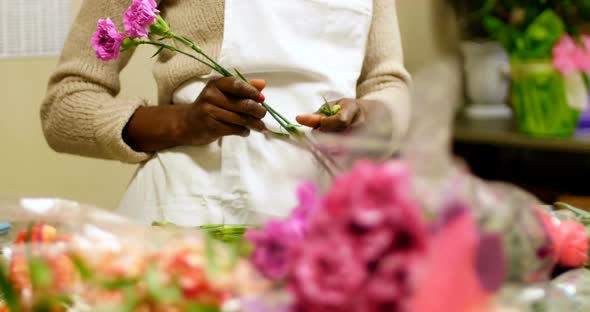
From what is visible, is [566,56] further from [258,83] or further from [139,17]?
[139,17]

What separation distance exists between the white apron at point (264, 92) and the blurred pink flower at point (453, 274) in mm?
667

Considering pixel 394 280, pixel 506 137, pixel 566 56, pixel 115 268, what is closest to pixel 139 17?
pixel 115 268

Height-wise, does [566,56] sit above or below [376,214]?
below

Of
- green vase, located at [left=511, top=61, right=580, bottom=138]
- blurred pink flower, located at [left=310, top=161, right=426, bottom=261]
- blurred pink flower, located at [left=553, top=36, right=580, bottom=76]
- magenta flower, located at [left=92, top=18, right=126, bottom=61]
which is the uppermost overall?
blurred pink flower, located at [left=310, top=161, right=426, bottom=261]

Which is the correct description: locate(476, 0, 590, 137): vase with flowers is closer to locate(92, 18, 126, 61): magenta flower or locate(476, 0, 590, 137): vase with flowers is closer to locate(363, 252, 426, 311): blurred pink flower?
locate(92, 18, 126, 61): magenta flower

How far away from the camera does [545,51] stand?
200 cm

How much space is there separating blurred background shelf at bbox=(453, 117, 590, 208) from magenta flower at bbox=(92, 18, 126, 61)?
155 cm

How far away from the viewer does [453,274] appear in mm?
271

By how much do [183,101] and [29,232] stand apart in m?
0.60

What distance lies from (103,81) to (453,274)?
2.73 ft

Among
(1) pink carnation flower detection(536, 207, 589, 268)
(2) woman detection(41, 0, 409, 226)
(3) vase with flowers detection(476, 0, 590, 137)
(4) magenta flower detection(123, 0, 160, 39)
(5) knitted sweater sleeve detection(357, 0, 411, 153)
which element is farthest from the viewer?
(3) vase with flowers detection(476, 0, 590, 137)

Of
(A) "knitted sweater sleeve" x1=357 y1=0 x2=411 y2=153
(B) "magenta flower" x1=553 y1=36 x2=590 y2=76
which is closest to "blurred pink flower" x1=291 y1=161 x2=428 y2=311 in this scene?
(A) "knitted sweater sleeve" x1=357 y1=0 x2=411 y2=153

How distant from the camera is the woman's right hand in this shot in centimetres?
82

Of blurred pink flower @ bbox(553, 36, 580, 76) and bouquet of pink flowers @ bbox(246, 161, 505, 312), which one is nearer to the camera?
bouquet of pink flowers @ bbox(246, 161, 505, 312)
